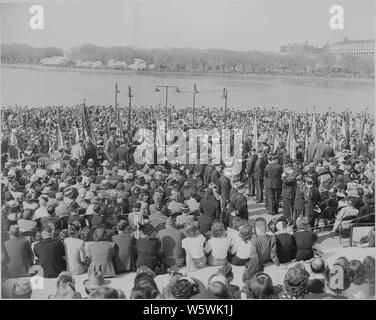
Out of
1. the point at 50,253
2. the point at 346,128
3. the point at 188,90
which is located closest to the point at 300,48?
the point at 346,128

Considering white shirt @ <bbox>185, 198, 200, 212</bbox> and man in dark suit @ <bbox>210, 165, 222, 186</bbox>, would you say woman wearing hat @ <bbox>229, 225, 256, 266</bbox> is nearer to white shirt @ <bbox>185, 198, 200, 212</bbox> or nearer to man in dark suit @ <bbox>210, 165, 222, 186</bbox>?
white shirt @ <bbox>185, 198, 200, 212</bbox>

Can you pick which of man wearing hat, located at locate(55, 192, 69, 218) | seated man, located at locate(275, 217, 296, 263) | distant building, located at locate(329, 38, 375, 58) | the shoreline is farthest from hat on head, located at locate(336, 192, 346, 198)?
man wearing hat, located at locate(55, 192, 69, 218)

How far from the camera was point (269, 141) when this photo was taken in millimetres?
9133

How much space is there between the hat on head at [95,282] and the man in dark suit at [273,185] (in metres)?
2.60

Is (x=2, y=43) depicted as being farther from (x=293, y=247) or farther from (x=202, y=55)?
(x=293, y=247)

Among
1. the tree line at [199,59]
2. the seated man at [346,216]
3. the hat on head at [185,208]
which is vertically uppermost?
the tree line at [199,59]

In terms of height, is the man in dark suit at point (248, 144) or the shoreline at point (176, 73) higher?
the shoreline at point (176, 73)

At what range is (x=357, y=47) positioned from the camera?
8.73m

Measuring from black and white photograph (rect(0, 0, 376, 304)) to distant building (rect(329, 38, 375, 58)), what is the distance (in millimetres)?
20

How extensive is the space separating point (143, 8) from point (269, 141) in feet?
8.89

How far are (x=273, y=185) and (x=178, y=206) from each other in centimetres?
144

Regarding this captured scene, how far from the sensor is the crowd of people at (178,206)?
8.36m

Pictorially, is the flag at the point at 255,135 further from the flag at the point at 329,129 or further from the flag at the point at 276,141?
the flag at the point at 329,129

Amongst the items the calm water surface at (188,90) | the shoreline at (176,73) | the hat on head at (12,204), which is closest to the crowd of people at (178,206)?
the hat on head at (12,204)
